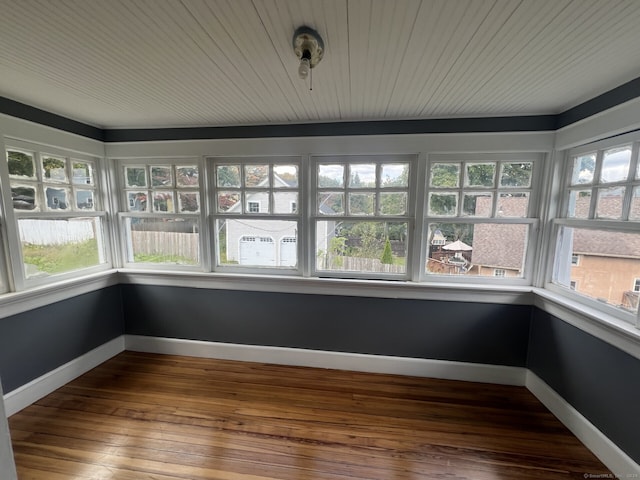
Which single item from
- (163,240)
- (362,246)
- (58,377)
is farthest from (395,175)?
(58,377)

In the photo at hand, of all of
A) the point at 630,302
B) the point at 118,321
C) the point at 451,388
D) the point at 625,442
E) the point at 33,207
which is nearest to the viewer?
the point at 625,442

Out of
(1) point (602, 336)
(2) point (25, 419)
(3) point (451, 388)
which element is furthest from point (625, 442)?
(2) point (25, 419)

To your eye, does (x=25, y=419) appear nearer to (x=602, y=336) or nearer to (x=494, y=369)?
(x=494, y=369)

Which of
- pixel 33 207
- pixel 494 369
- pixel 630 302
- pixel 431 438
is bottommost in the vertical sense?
pixel 431 438

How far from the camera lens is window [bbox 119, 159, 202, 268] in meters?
2.75

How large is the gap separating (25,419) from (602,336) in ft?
12.9

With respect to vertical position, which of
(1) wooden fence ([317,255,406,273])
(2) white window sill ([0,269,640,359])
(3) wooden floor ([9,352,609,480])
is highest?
(1) wooden fence ([317,255,406,273])

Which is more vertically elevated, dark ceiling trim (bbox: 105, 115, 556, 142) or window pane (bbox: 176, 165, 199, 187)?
dark ceiling trim (bbox: 105, 115, 556, 142)

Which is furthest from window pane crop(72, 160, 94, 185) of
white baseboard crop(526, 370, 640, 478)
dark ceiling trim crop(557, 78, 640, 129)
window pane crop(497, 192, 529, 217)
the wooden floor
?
white baseboard crop(526, 370, 640, 478)

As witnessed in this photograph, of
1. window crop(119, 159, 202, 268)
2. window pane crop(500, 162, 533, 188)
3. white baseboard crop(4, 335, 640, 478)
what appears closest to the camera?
white baseboard crop(4, 335, 640, 478)

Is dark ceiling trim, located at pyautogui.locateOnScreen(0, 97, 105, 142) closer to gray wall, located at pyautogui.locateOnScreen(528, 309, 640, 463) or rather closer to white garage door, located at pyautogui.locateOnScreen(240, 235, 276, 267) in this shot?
white garage door, located at pyautogui.locateOnScreen(240, 235, 276, 267)

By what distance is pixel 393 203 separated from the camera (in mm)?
Result: 2504

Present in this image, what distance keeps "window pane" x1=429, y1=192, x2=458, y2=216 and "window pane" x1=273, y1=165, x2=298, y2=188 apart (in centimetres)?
124

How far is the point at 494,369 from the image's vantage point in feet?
7.89
